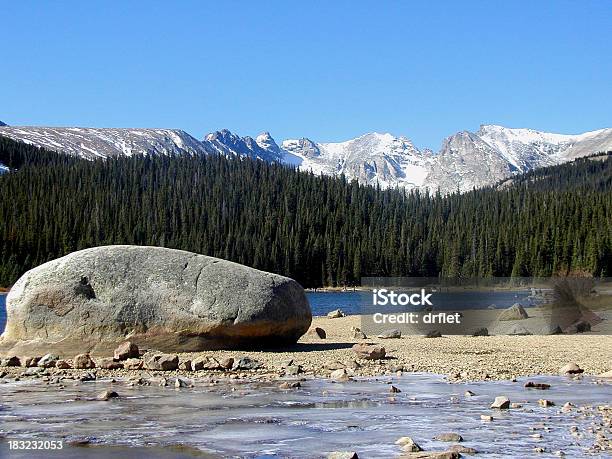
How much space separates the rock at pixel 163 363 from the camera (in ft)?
64.5

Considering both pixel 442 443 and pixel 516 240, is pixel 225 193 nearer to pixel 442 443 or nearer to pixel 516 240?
pixel 516 240

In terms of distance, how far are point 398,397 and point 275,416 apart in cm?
310

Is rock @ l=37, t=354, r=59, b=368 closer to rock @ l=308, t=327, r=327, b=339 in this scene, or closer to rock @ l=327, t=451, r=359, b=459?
rock @ l=308, t=327, r=327, b=339

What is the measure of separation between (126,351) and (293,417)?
9.13 metres

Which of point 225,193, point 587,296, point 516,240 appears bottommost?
point 587,296

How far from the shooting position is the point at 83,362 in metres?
20.7

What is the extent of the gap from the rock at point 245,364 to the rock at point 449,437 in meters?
9.01

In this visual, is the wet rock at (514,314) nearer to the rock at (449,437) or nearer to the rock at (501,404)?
the rock at (501,404)

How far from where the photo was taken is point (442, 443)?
1104 cm

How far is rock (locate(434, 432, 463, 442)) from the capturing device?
11.2 m

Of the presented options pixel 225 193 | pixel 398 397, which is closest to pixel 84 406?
pixel 398 397

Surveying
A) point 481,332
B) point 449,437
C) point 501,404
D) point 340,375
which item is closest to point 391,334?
point 481,332

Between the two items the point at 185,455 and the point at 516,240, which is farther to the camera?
the point at 516,240

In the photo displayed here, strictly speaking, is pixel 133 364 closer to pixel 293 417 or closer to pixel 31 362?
pixel 31 362
